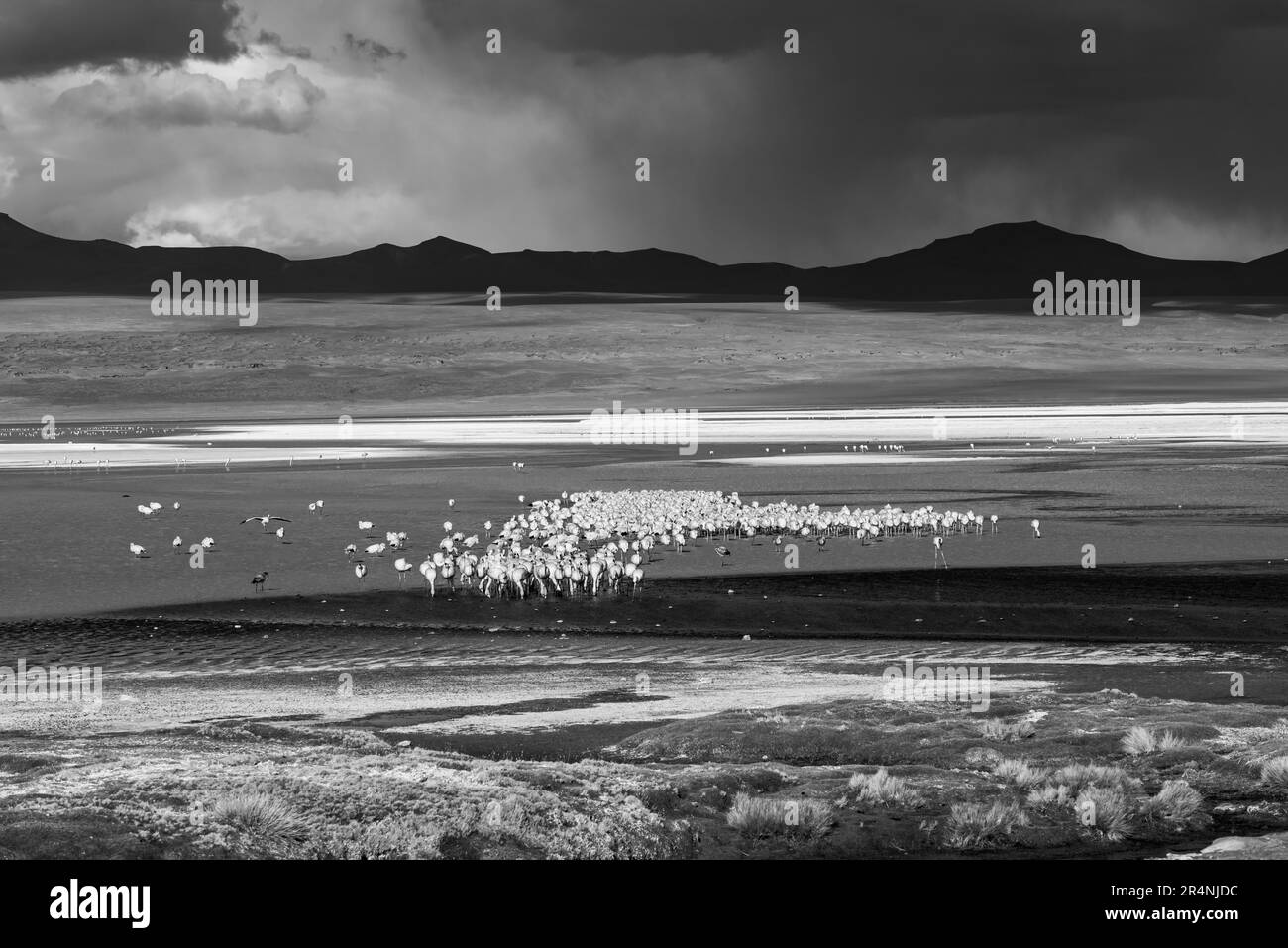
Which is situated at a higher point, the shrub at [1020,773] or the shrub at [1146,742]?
the shrub at [1146,742]

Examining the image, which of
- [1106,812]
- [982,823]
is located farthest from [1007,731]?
[982,823]

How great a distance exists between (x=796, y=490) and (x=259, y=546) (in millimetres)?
15004

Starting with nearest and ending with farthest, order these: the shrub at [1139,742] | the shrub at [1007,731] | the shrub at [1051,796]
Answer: the shrub at [1051,796]
the shrub at [1139,742]
the shrub at [1007,731]

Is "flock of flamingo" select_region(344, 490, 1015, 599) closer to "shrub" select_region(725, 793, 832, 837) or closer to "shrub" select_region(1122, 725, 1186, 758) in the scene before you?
"shrub" select_region(1122, 725, 1186, 758)

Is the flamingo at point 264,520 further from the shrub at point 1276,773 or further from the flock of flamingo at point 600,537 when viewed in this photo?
the shrub at point 1276,773

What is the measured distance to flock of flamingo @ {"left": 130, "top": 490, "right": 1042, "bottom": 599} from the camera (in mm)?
24250

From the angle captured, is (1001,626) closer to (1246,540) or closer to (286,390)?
(1246,540)

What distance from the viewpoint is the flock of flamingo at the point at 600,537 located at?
2425 cm

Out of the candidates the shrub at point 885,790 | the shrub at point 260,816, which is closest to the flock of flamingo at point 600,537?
the shrub at point 885,790

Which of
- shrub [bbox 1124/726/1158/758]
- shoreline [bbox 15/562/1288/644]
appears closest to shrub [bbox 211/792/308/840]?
shrub [bbox 1124/726/1158/758]

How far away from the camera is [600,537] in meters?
28.2

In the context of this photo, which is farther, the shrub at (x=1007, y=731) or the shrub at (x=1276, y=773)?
the shrub at (x=1007, y=731)

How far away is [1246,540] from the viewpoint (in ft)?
96.6
